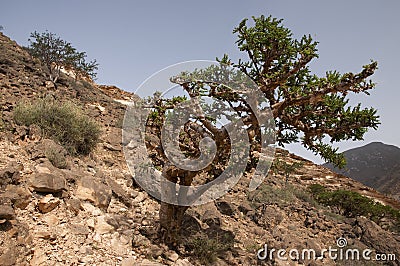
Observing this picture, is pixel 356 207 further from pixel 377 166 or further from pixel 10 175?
pixel 377 166

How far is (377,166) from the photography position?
181 feet

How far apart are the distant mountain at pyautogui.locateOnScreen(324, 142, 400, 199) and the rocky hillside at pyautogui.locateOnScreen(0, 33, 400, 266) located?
31507mm

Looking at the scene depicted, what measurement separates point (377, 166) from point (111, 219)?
61.4 m

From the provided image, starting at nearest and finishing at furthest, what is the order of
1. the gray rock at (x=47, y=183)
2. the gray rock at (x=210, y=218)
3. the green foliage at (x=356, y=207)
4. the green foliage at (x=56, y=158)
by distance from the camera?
1. the gray rock at (x=47, y=183)
2. the green foliage at (x=56, y=158)
3. the gray rock at (x=210, y=218)
4. the green foliage at (x=356, y=207)

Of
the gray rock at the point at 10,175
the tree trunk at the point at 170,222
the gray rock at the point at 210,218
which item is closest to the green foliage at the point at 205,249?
the tree trunk at the point at 170,222

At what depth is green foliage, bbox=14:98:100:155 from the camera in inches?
317

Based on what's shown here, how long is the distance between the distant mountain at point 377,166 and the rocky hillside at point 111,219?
31507mm

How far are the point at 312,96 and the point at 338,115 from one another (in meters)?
0.76

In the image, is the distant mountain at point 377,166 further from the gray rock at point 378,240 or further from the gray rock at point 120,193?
the gray rock at point 120,193

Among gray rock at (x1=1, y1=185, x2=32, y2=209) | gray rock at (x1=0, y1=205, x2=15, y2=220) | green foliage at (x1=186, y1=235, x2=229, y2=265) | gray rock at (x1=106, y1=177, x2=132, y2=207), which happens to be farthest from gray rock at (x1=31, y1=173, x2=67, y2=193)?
green foliage at (x1=186, y1=235, x2=229, y2=265)

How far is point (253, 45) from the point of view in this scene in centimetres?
666

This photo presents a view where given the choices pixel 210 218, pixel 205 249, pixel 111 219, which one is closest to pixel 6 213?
pixel 111 219

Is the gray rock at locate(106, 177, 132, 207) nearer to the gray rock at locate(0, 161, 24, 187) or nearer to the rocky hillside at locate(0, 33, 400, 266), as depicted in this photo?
the rocky hillside at locate(0, 33, 400, 266)

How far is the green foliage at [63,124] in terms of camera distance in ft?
26.4
